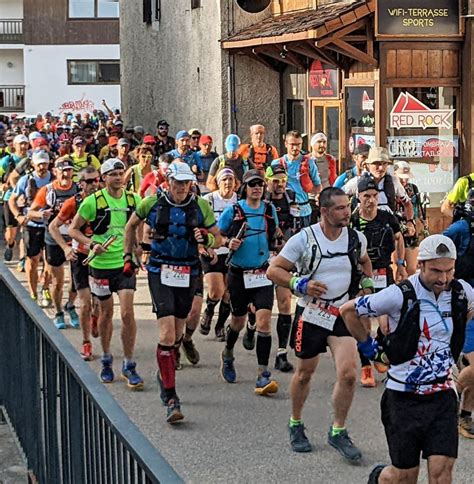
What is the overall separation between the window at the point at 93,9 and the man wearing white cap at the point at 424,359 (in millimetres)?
45946

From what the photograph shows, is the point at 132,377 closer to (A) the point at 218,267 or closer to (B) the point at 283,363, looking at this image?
(B) the point at 283,363

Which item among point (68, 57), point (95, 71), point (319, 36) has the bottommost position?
point (319, 36)

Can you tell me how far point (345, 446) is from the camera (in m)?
7.83

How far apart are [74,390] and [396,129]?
41.0ft

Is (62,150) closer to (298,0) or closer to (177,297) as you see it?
(298,0)

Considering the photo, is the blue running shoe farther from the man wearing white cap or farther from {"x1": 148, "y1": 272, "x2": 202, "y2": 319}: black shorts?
the man wearing white cap

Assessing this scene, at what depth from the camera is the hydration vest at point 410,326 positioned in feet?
19.7

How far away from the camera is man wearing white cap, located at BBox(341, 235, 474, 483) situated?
5.98 m

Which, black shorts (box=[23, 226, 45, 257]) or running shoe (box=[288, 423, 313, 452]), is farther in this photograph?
black shorts (box=[23, 226, 45, 257])

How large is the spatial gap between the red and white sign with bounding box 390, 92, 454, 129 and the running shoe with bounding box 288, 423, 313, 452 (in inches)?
365

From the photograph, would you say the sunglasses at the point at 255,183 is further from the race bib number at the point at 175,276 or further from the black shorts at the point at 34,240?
the black shorts at the point at 34,240

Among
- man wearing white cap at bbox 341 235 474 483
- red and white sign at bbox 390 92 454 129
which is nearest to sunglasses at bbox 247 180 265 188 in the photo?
man wearing white cap at bbox 341 235 474 483

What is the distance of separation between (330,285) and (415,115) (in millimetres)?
9432

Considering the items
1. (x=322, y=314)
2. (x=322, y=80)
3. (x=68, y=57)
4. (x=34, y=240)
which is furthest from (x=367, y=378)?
(x=68, y=57)
